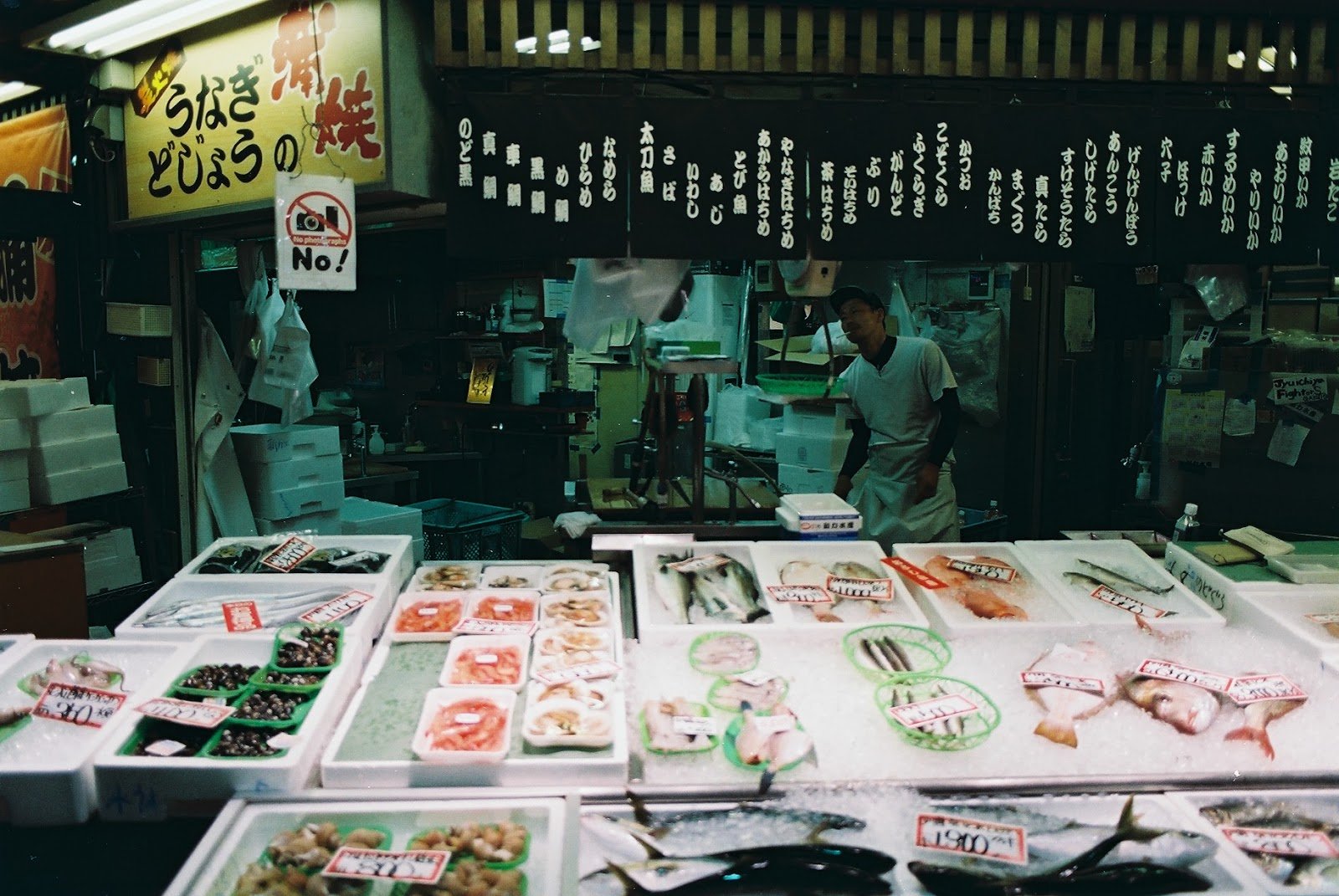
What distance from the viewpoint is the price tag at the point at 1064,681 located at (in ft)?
10.4

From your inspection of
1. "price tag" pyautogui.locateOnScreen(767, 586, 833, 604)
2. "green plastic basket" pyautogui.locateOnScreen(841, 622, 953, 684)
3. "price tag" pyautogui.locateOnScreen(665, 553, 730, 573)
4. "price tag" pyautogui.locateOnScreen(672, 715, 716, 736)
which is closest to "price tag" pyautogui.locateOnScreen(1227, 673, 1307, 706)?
"green plastic basket" pyautogui.locateOnScreen(841, 622, 953, 684)

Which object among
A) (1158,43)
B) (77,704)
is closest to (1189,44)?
(1158,43)

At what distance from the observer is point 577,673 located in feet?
10.3

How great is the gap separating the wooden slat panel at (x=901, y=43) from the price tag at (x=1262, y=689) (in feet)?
9.42

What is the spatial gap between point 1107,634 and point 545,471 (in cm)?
778

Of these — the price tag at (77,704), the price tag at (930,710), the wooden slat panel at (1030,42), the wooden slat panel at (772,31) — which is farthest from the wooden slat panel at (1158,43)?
the price tag at (77,704)

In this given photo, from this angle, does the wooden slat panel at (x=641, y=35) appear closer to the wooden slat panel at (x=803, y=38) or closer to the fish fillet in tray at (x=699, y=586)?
the wooden slat panel at (x=803, y=38)

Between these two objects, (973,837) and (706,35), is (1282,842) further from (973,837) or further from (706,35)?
(706,35)

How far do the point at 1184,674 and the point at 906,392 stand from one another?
3561 millimetres

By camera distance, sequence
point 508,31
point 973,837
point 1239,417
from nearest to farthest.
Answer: point 973,837 → point 508,31 → point 1239,417

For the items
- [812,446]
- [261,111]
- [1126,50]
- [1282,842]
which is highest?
[1126,50]

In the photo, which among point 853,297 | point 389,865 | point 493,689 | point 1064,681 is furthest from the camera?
point 853,297

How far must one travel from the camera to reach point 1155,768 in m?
2.76

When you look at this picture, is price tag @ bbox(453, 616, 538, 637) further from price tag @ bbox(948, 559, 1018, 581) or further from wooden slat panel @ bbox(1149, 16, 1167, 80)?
wooden slat panel @ bbox(1149, 16, 1167, 80)
